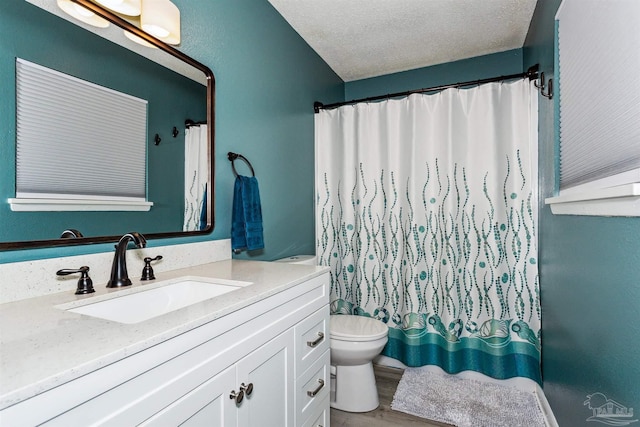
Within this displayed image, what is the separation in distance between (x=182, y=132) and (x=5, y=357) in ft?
3.38

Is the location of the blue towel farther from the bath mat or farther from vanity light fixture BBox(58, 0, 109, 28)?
the bath mat

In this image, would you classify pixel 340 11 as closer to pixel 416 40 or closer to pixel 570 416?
pixel 416 40

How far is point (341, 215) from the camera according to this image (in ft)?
8.33

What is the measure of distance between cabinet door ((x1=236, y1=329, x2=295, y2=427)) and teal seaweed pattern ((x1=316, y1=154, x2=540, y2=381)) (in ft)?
4.42

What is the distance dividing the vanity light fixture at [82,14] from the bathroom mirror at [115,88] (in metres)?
0.01

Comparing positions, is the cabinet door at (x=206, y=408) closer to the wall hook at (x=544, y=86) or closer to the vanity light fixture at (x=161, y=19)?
the vanity light fixture at (x=161, y=19)

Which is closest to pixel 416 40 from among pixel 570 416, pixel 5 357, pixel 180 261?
pixel 180 261

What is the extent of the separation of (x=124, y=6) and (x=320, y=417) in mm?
1774

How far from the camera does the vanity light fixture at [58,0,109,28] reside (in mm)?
1006

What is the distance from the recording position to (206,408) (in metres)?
0.79

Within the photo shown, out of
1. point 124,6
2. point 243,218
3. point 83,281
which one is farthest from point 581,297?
point 124,6

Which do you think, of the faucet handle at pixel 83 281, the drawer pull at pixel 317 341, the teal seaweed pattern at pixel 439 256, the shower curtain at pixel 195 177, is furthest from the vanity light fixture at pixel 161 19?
the teal seaweed pattern at pixel 439 256

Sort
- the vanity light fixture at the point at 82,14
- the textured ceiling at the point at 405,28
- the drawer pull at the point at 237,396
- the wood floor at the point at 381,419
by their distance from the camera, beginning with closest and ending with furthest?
the drawer pull at the point at 237,396
the vanity light fixture at the point at 82,14
the wood floor at the point at 381,419
the textured ceiling at the point at 405,28

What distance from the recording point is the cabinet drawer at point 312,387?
1.23 metres
